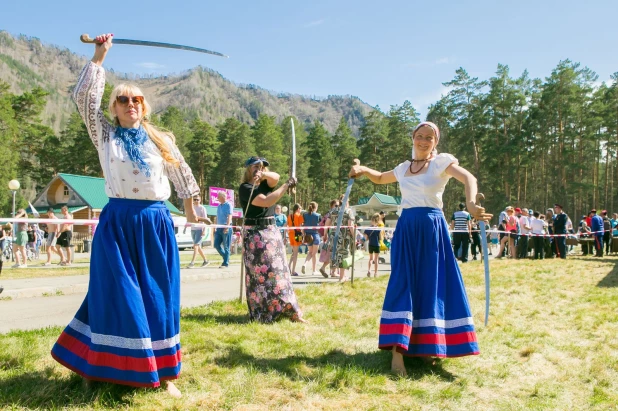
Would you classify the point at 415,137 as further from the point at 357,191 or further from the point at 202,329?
the point at 357,191

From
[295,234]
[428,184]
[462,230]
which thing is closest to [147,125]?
[428,184]

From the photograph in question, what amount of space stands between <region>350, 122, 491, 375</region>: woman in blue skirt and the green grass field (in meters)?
0.26

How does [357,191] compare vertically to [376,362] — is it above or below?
above

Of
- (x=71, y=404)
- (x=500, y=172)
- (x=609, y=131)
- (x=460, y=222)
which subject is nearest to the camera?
(x=71, y=404)

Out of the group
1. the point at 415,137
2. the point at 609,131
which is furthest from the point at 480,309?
the point at 609,131

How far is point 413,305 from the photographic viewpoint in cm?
427

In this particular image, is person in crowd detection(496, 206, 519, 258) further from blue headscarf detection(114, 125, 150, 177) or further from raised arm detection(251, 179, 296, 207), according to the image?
blue headscarf detection(114, 125, 150, 177)

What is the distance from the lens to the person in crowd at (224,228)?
13644 mm

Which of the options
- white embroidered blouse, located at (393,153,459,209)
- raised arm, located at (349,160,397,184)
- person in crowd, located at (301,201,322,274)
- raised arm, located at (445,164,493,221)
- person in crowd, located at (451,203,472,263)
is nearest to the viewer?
raised arm, located at (445,164,493,221)

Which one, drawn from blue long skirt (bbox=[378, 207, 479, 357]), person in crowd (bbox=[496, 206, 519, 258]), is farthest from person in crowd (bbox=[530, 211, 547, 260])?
blue long skirt (bbox=[378, 207, 479, 357])

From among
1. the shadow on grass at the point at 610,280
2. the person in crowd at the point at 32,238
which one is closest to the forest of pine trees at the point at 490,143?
the person in crowd at the point at 32,238

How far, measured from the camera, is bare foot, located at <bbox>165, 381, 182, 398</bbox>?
3.41m

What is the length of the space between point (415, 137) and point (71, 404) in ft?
10.5

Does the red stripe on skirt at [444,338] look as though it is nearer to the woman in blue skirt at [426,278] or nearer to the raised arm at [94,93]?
the woman in blue skirt at [426,278]
